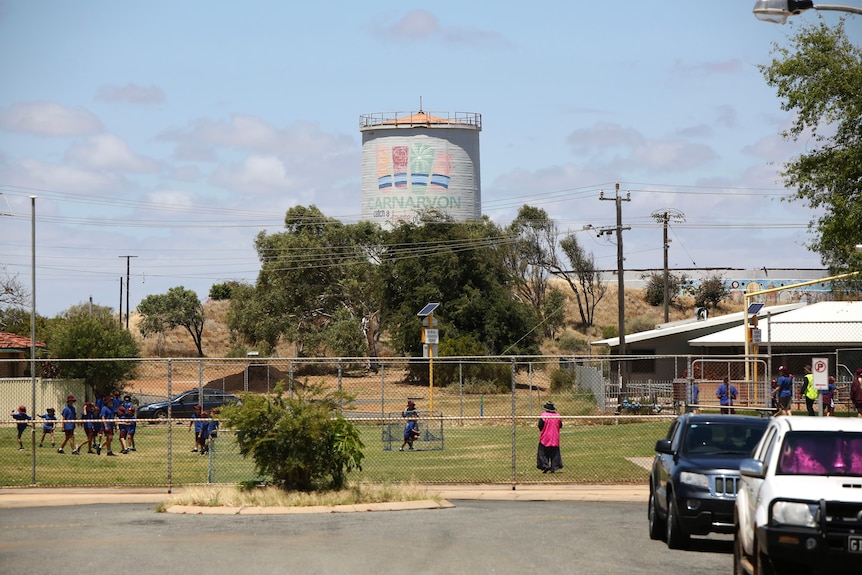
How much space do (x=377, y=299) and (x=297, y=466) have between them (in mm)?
57567

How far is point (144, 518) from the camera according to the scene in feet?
56.5

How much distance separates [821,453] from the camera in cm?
1082

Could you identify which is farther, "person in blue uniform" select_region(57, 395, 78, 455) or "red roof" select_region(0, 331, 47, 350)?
"red roof" select_region(0, 331, 47, 350)

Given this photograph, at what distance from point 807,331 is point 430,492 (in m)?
30.7

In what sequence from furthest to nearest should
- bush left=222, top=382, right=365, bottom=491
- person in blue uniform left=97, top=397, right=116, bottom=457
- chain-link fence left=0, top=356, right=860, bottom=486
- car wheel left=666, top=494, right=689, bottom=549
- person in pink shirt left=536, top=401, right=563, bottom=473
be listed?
1. person in blue uniform left=97, top=397, right=116, bottom=457
2. person in pink shirt left=536, top=401, right=563, bottom=473
3. chain-link fence left=0, top=356, right=860, bottom=486
4. bush left=222, top=382, right=365, bottom=491
5. car wheel left=666, top=494, right=689, bottom=549

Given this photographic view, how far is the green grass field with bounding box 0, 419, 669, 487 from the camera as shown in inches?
938

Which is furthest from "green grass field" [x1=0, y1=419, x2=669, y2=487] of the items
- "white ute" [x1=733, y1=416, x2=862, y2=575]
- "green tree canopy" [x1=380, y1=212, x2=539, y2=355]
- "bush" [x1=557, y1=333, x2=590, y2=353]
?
"bush" [x1=557, y1=333, x2=590, y2=353]

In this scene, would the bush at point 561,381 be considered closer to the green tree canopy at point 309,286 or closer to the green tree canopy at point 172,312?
the green tree canopy at point 309,286

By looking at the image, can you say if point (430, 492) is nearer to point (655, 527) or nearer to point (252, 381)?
point (655, 527)

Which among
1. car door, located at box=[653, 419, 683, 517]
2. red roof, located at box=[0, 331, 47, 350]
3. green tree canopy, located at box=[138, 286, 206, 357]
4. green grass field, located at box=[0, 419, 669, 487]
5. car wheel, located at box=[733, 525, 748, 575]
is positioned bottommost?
green grass field, located at box=[0, 419, 669, 487]

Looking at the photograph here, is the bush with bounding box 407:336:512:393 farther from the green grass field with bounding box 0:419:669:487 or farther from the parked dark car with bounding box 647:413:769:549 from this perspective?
the parked dark car with bounding box 647:413:769:549

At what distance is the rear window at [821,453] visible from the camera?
10.7 m

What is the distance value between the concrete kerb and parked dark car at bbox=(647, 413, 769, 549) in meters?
4.66

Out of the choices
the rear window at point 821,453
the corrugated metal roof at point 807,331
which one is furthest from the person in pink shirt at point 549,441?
the corrugated metal roof at point 807,331
